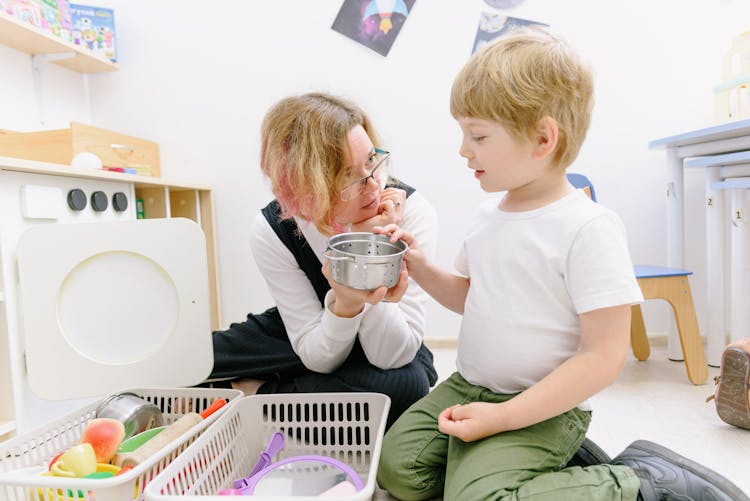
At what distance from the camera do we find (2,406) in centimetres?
109

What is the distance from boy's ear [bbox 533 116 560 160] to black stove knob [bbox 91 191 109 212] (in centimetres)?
114

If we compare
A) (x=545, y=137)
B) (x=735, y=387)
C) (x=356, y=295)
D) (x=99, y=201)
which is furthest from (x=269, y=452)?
(x=735, y=387)

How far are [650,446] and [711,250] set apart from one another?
106 centimetres

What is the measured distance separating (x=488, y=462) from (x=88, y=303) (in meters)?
0.88

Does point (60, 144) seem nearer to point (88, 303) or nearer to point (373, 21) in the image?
point (88, 303)

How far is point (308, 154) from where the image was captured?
91cm

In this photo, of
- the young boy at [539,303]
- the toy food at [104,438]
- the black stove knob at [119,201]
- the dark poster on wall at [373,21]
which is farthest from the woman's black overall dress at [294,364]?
the dark poster on wall at [373,21]

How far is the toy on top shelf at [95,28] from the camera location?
1.91 meters

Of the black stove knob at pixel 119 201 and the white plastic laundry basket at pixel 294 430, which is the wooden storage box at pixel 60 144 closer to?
the black stove knob at pixel 119 201

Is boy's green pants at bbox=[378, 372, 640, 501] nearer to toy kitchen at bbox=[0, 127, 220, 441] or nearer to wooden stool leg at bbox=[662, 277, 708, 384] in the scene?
toy kitchen at bbox=[0, 127, 220, 441]

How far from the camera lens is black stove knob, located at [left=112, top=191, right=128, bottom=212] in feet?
4.81

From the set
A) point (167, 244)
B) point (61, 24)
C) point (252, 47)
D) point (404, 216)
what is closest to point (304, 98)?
point (404, 216)

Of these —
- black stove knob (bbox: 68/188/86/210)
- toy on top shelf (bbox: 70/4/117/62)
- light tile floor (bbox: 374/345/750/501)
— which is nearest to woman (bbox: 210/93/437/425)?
light tile floor (bbox: 374/345/750/501)

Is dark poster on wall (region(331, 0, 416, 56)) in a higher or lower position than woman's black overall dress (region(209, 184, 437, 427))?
higher
